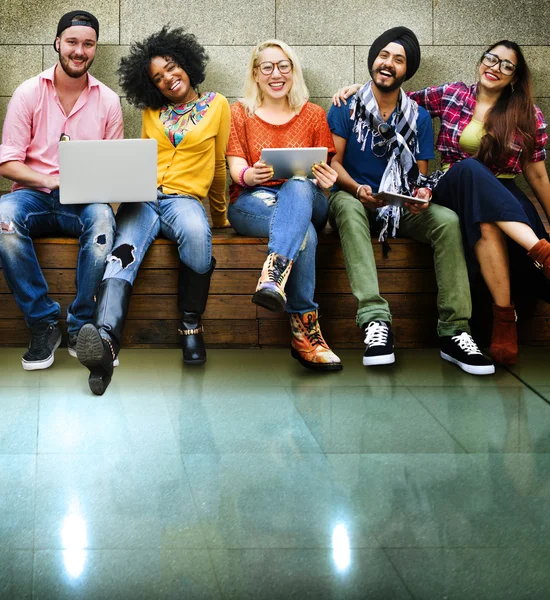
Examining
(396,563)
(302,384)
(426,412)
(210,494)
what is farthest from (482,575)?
(302,384)

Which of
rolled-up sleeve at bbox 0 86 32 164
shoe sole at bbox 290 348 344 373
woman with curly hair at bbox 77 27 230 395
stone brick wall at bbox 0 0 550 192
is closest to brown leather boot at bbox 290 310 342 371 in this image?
shoe sole at bbox 290 348 344 373

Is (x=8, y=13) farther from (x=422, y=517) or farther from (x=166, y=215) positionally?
(x=422, y=517)

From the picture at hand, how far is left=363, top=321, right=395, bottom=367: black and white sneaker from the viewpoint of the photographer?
2.73m

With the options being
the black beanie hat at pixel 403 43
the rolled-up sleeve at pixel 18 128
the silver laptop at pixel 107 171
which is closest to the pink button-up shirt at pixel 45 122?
the rolled-up sleeve at pixel 18 128

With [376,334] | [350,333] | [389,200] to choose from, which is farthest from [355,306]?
[389,200]

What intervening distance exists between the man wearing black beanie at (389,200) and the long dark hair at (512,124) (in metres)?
0.22

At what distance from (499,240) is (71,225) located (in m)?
1.44

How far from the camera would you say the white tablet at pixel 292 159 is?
272 cm

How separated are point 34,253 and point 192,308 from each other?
1.79 feet

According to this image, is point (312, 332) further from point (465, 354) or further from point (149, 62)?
point (149, 62)

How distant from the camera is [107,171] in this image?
8.82 ft

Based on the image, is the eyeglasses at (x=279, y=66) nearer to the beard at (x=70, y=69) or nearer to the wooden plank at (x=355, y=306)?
the beard at (x=70, y=69)

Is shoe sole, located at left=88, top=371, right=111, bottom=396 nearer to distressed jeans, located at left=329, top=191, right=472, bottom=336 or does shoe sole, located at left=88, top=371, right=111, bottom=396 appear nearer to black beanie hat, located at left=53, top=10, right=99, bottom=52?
distressed jeans, located at left=329, top=191, right=472, bottom=336

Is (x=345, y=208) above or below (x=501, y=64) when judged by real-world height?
below
